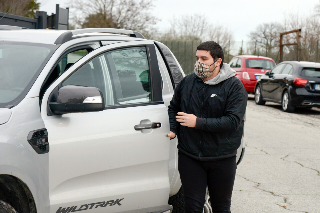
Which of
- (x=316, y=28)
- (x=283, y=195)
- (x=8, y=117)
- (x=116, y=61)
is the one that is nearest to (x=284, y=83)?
(x=283, y=195)

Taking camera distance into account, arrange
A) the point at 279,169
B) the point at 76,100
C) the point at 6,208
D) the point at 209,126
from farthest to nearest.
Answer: the point at 279,169 → the point at 209,126 → the point at 76,100 → the point at 6,208

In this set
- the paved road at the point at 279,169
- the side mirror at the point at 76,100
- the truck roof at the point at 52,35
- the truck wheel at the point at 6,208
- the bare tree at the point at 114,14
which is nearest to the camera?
the truck wheel at the point at 6,208

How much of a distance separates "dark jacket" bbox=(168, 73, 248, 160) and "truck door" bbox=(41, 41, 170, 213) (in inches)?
14.3

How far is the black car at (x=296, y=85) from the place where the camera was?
1397 cm

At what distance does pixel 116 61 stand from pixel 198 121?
0.91 m

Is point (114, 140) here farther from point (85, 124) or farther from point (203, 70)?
point (203, 70)

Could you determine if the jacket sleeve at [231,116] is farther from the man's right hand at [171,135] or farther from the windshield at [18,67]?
the windshield at [18,67]

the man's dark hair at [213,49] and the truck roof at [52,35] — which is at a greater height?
the truck roof at [52,35]

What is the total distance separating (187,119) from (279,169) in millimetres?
A: 4246

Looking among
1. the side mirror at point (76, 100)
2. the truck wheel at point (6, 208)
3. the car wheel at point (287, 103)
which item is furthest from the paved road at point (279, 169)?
the truck wheel at point (6, 208)

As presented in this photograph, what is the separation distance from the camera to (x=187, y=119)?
10.7 feet

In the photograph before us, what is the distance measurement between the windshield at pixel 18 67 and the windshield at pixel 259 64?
16.4 metres

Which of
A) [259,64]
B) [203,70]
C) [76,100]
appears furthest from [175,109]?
[259,64]

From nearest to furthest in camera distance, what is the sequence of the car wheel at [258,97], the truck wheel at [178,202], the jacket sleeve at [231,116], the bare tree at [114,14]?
the jacket sleeve at [231,116] → the truck wheel at [178,202] → the car wheel at [258,97] → the bare tree at [114,14]
